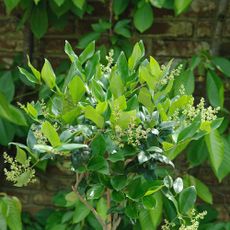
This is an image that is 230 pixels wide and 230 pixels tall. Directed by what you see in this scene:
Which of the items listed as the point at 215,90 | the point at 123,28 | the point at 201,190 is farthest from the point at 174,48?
the point at 201,190

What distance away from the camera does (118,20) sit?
2.36 metres

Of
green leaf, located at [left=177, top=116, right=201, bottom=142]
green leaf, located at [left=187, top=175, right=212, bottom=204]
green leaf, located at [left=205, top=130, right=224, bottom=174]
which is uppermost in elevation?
green leaf, located at [left=177, top=116, right=201, bottom=142]

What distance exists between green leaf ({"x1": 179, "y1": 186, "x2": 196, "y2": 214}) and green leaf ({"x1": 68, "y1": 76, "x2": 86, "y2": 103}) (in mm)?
298

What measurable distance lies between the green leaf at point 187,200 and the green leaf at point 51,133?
33 cm

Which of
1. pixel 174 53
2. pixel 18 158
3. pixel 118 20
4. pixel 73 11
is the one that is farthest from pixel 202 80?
pixel 18 158

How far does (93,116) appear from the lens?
3.25 feet

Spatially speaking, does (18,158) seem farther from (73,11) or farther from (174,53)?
(174,53)

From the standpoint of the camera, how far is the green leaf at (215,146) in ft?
5.83

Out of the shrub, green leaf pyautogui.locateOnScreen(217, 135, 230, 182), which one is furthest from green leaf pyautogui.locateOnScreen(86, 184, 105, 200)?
green leaf pyautogui.locateOnScreen(217, 135, 230, 182)

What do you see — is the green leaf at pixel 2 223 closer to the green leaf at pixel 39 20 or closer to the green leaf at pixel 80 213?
the green leaf at pixel 80 213

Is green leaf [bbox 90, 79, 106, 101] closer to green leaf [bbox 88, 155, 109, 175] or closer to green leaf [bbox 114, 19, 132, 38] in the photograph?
green leaf [bbox 88, 155, 109, 175]

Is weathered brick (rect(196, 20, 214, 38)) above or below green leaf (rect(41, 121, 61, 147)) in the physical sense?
below

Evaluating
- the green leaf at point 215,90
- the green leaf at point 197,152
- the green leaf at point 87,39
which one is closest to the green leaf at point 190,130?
the green leaf at point 215,90

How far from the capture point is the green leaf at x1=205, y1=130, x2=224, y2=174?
1777mm
